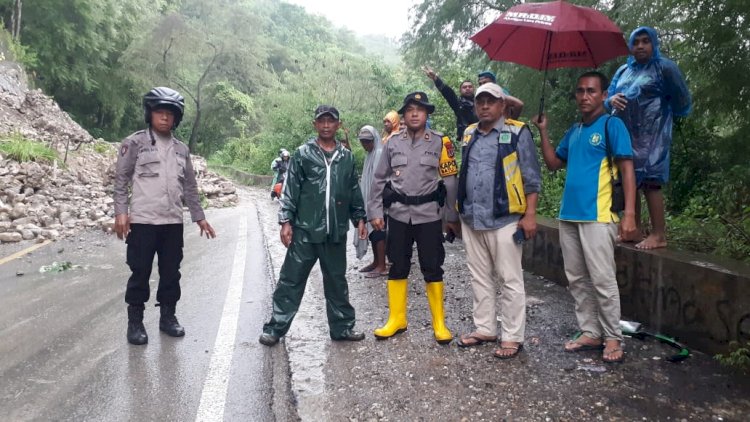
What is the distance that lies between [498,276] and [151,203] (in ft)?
9.23

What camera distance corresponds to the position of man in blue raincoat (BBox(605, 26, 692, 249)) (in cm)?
431

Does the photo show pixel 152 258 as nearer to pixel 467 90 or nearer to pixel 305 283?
pixel 305 283

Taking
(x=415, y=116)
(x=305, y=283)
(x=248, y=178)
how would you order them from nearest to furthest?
(x=415, y=116)
(x=305, y=283)
(x=248, y=178)

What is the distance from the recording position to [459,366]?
3953 mm

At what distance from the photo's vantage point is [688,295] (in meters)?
4.11

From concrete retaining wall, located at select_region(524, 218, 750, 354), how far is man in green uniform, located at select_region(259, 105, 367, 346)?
2.28 metres

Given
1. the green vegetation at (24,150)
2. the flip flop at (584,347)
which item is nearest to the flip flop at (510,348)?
the flip flop at (584,347)

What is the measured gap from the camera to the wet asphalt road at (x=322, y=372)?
3.34 metres

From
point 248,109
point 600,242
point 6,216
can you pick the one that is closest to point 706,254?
point 600,242

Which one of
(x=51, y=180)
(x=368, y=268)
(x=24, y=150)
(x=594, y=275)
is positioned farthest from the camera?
(x=24, y=150)

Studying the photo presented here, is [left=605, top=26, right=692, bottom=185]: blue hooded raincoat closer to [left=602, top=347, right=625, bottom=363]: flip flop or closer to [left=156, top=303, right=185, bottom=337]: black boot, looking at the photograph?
[left=602, top=347, right=625, bottom=363]: flip flop

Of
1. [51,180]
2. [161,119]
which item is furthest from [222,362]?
[51,180]

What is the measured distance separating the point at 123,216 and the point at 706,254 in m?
4.62

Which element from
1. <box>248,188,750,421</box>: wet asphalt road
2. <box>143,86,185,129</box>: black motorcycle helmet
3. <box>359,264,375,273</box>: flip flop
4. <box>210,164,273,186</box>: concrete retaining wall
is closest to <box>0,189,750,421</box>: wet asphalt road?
<box>248,188,750,421</box>: wet asphalt road
